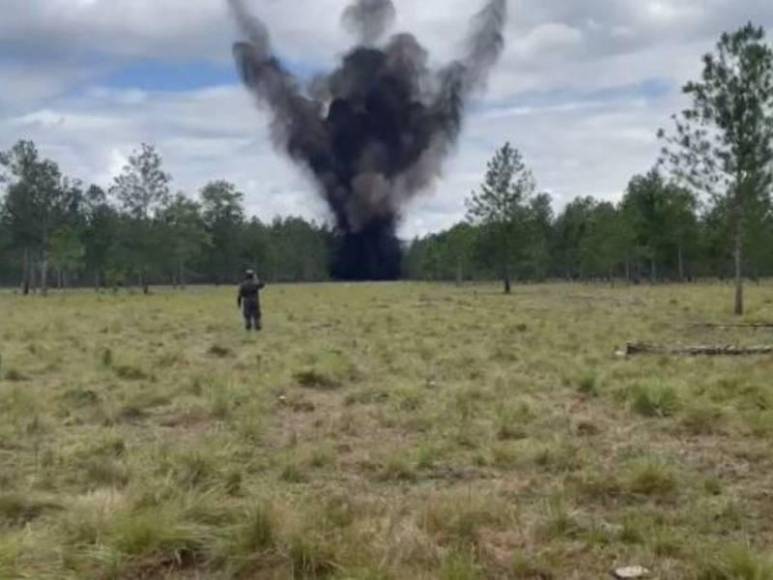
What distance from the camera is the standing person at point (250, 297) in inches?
956

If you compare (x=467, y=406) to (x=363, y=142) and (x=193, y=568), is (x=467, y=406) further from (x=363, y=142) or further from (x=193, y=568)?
(x=363, y=142)

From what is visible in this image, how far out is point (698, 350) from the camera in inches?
691

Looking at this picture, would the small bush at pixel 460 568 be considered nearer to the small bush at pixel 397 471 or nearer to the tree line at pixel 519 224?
the small bush at pixel 397 471

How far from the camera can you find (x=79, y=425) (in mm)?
10375

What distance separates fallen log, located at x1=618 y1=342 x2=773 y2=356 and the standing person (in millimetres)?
10354

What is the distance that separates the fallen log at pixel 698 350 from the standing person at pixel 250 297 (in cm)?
1035

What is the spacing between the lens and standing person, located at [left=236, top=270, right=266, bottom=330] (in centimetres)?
2428

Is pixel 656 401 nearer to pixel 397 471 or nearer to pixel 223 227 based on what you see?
pixel 397 471

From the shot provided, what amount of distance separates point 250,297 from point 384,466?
17.0 metres

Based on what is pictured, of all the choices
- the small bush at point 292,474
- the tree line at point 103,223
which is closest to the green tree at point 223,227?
the tree line at point 103,223

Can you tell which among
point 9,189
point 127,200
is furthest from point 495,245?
point 9,189

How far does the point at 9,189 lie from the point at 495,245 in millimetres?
35542

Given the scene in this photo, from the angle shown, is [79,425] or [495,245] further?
[495,245]

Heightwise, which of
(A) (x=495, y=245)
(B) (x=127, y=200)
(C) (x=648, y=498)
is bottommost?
(C) (x=648, y=498)
